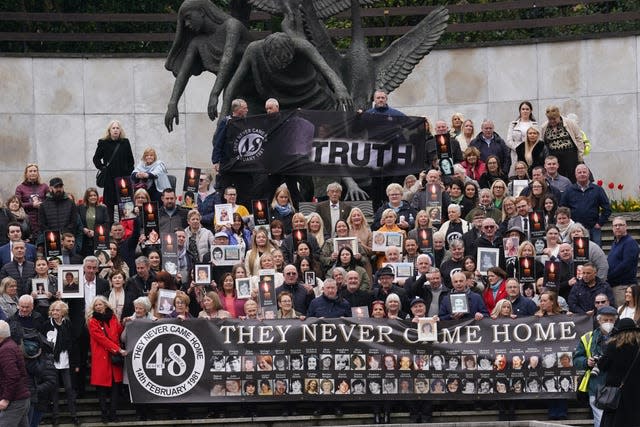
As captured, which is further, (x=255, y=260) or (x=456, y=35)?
(x=456, y=35)

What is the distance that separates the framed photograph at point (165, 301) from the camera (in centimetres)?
2553

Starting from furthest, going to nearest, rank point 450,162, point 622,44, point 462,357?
point 622,44 → point 450,162 → point 462,357

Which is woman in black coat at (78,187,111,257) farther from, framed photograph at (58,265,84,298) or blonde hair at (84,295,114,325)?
blonde hair at (84,295,114,325)

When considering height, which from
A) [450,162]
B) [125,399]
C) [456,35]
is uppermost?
[456,35]

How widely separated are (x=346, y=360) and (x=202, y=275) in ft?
6.75

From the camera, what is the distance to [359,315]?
999 inches

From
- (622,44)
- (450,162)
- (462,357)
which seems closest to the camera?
(462,357)

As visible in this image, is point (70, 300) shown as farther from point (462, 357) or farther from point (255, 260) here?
point (462, 357)

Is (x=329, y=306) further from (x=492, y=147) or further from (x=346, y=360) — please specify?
(x=492, y=147)

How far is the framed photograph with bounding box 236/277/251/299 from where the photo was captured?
25734mm

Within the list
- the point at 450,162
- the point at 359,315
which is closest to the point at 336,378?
the point at 359,315

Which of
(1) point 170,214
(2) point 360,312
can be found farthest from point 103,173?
(2) point 360,312

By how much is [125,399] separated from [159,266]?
168cm

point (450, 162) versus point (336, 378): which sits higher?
point (450, 162)
